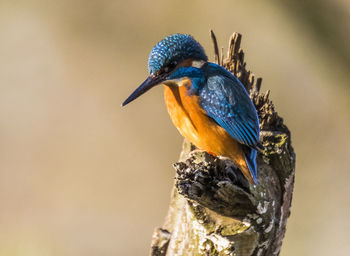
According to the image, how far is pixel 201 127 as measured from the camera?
8.87 ft

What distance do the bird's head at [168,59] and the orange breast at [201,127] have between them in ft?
0.34

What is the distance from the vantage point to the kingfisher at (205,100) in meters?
2.58

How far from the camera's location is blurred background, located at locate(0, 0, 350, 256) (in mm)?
5402

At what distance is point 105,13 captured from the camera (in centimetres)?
566

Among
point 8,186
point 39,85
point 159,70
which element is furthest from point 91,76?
point 159,70

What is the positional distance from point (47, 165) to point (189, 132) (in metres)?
3.90

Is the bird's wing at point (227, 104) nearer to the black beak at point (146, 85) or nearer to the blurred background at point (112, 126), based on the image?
the black beak at point (146, 85)

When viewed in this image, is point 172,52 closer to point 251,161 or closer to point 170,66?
point 170,66

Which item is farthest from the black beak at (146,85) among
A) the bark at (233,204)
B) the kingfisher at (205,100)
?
the bark at (233,204)

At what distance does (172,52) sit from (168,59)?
5 centimetres

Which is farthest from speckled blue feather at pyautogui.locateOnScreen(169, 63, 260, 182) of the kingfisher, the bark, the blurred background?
the blurred background

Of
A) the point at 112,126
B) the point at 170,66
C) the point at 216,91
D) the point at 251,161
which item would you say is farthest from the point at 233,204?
the point at 112,126

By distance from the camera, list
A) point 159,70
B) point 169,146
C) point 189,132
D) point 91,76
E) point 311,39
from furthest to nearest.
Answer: point 91,76 < point 169,146 < point 311,39 < point 189,132 < point 159,70

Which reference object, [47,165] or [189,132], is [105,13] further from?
[189,132]
